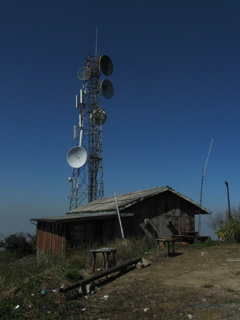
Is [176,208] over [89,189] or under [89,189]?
under

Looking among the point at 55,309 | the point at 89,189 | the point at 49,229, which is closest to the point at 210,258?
the point at 55,309

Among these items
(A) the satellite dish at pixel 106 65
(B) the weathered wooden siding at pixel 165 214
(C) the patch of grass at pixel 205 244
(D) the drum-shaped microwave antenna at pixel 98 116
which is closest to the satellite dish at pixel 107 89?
(A) the satellite dish at pixel 106 65

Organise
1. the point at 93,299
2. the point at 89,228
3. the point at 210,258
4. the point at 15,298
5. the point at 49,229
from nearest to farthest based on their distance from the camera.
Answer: the point at 15,298, the point at 93,299, the point at 210,258, the point at 89,228, the point at 49,229

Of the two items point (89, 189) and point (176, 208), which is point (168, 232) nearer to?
point (176, 208)

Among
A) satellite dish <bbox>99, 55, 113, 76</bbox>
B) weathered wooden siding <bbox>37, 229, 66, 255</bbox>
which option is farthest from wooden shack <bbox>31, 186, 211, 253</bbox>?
satellite dish <bbox>99, 55, 113, 76</bbox>

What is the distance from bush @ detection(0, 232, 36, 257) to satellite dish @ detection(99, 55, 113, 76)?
19749 mm

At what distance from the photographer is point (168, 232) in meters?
17.5

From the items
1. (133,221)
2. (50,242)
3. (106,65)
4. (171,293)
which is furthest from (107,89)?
(171,293)

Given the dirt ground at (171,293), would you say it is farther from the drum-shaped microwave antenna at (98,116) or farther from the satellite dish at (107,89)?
the satellite dish at (107,89)

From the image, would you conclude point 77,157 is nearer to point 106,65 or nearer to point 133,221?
point 133,221

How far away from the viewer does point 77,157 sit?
85.6 ft

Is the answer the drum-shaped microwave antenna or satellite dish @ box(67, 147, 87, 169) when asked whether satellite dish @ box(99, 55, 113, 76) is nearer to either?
the drum-shaped microwave antenna

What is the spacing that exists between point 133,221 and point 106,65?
69.3 feet

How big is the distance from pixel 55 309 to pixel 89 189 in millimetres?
24172
